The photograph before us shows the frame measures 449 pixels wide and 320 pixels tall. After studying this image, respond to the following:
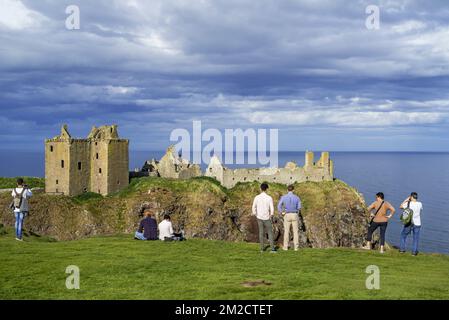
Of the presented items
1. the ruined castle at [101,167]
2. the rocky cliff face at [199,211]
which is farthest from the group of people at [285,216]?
the ruined castle at [101,167]

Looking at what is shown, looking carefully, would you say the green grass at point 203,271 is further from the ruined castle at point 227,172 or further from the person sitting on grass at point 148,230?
the ruined castle at point 227,172

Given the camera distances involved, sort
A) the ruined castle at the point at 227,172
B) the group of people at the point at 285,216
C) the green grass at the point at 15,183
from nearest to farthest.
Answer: the group of people at the point at 285,216
the green grass at the point at 15,183
the ruined castle at the point at 227,172

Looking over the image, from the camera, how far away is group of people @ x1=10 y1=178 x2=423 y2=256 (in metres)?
→ 23.4

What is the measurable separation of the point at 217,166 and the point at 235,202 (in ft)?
24.7

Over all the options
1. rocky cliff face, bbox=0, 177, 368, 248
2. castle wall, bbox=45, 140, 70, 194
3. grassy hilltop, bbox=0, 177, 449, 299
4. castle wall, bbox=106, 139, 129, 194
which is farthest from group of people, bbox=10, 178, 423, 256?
castle wall, bbox=106, 139, 129, 194

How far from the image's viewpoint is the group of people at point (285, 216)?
23.4m

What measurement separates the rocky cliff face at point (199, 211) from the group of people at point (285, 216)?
33050 millimetres

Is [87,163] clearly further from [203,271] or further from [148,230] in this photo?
[203,271]

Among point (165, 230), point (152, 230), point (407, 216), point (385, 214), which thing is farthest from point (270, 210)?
point (152, 230)

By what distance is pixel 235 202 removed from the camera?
234 ft

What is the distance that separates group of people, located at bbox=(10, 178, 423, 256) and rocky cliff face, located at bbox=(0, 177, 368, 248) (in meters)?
33.1

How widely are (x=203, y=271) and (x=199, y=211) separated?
47.1 meters
